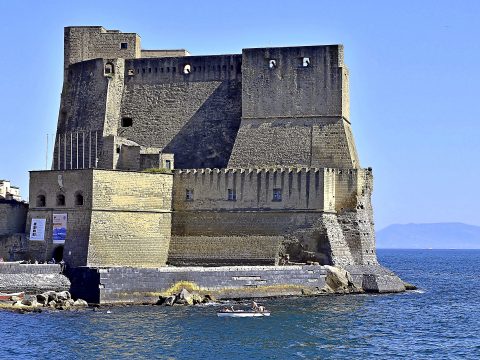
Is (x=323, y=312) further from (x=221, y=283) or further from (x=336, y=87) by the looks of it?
(x=336, y=87)

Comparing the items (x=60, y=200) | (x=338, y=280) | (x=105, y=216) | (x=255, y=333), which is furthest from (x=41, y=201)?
(x=255, y=333)

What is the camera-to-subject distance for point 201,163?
44719mm

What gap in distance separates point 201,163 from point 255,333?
16.1 metres

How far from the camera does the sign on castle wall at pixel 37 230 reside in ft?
127

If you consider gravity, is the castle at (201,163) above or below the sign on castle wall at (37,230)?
above

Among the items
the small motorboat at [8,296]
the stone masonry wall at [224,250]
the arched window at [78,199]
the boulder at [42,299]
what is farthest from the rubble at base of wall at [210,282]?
the arched window at [78,199]

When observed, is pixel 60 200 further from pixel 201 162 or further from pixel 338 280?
pixel 338 280

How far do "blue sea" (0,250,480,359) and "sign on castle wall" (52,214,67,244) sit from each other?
5784mm

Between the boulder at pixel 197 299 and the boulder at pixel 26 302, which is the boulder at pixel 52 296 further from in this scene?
the boulder at pixel 197 299

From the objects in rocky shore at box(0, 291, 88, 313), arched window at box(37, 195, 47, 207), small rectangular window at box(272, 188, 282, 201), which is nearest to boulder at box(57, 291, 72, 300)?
rocky shore at box(0, 291, 88, 313)

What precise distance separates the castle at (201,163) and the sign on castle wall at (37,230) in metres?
0.11

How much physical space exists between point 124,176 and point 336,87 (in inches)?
394

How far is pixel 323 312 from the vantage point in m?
33.7

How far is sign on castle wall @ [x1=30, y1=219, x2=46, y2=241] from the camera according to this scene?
38688 mm
